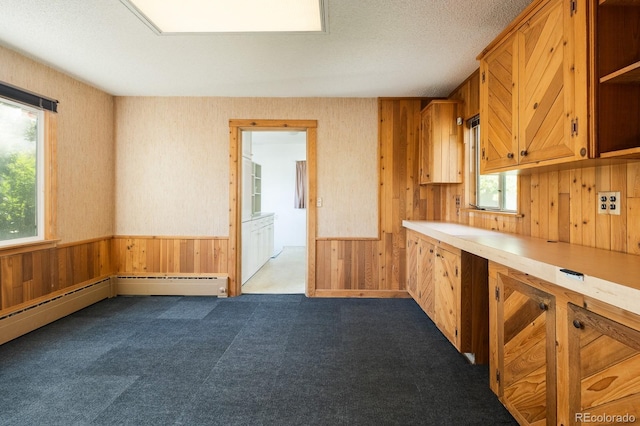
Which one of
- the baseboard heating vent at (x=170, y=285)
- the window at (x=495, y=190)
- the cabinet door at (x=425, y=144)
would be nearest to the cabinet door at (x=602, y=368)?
the window at (x=495, y=190)

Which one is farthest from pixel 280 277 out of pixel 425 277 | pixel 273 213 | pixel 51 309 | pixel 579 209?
pixel 579 209

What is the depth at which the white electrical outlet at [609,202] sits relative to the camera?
1.62m

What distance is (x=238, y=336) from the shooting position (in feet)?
9.19

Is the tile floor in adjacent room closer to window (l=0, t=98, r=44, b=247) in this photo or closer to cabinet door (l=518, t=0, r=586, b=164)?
window (l=0, t=98, r=44, b=247)

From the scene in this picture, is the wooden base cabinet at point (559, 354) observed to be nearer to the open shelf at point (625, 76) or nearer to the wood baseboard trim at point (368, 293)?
the open shelf at point (625, 76)

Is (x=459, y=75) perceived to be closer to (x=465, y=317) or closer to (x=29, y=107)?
(x=465, y=317)

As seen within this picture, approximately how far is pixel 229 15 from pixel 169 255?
286 centimetres

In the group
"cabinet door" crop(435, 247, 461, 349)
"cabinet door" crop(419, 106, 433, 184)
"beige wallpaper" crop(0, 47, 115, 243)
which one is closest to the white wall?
"beige wallpaper" crop(0, 47, 115, 243)

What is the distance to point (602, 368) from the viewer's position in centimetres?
111

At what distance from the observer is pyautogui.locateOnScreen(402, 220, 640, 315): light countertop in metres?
0.99

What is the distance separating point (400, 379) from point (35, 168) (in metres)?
3.68

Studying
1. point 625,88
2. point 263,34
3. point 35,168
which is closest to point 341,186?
point 263,34

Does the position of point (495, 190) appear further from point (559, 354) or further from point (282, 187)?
point (282, 187)

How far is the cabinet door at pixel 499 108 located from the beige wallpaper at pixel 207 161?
175 centimetres
